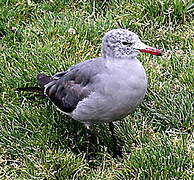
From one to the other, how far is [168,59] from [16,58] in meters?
1.39

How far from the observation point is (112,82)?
361 centimetres

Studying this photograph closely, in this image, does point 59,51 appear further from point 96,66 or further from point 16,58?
point 96,66

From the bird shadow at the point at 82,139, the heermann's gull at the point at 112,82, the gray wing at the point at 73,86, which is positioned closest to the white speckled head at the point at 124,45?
the heermann's gull at the point at 112,82

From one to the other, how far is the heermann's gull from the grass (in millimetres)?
333

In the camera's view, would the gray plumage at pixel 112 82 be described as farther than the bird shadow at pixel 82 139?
No

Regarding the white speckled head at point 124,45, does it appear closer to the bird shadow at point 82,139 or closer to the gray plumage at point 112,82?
the gray plumage at point 112,82

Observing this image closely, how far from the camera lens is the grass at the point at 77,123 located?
12.4ft

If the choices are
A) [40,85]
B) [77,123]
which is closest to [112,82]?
[77,123]

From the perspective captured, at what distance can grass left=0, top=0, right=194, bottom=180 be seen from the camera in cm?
378

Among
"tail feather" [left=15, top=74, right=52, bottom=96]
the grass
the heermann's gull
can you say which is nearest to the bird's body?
the heermann's gull

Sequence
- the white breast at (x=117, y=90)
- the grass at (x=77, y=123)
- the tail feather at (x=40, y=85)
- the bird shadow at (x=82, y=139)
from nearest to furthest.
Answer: the white breast at (x=117, y=90)
the grass at (x=77, y=123)
the bird shadow at (x=82, y=139)
the tail feather at (x=40, y=85)

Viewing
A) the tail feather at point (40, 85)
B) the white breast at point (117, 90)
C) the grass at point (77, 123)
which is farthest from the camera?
the tail feather at point (40, 85)

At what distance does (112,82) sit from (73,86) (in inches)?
17.6

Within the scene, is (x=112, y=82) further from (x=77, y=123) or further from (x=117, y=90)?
(x=77, y=123)
